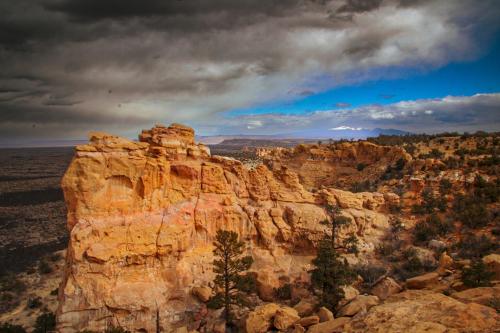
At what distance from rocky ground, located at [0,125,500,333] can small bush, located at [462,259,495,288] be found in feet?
0.17

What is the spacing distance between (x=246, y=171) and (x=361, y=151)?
27.6m

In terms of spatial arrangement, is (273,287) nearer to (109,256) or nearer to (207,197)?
(207,197)

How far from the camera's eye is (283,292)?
2097 cm

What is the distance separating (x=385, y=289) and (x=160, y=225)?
14.4 metres

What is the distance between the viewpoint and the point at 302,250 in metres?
24.8

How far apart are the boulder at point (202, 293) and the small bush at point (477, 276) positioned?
14045 mm

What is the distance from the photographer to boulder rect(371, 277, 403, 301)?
58.7 ft

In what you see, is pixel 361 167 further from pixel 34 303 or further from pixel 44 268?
pixel 44 268

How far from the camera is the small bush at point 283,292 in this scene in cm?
2091

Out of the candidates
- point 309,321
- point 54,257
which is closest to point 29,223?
point 54,257

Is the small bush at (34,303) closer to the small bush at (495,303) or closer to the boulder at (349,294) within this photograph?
the boulder at (349,294)

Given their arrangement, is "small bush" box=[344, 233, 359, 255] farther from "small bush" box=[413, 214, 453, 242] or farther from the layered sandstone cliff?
the layered sandstone cliff

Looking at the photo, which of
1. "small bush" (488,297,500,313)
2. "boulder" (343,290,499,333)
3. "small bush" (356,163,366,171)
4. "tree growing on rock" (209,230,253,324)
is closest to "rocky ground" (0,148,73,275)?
"tree growing on rock" (209,230,253,324)

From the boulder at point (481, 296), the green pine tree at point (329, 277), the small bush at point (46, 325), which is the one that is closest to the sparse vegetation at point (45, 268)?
the small bush at point (46, 325)
